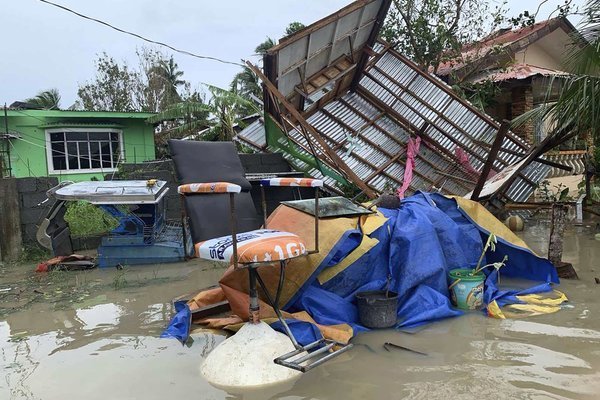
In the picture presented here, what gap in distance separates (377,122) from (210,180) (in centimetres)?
573

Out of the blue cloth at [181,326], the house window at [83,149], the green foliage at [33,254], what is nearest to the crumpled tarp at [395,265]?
the blue cloth at [181,326]

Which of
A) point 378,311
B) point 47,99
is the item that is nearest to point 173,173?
point 378,311

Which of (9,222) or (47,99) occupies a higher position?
(47,99)

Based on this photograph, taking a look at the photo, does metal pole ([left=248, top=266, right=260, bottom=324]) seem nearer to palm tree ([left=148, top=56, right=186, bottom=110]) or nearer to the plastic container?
the plastic container

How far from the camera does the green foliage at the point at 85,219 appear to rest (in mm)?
6164

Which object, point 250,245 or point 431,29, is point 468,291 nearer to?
point 250,245

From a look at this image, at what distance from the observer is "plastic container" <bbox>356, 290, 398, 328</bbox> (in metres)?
3.31

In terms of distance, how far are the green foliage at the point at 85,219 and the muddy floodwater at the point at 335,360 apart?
1.94 metres

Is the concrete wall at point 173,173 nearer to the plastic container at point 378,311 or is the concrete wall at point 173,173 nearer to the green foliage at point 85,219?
the green foliage at point 85,219

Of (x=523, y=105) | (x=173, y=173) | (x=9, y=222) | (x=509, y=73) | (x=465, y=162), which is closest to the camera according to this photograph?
(x=9, y=222)

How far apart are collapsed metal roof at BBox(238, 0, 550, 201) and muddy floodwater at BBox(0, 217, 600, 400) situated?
3961mm

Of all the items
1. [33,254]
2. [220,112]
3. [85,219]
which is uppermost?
[220,112]

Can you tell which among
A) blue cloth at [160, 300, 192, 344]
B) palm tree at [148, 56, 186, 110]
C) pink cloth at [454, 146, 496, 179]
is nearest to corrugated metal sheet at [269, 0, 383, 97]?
pink cloth at [454, 146, 496, 179]

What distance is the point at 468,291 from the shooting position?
12.0 ft
